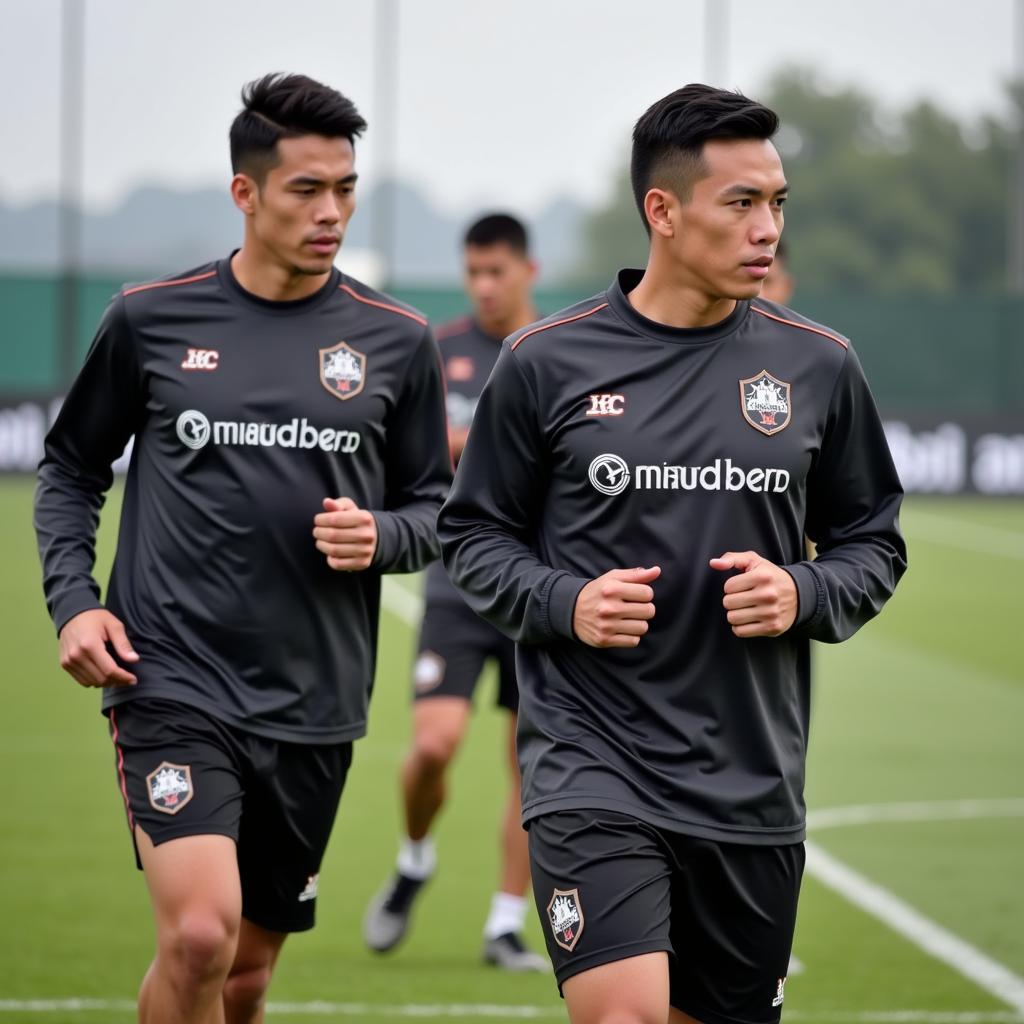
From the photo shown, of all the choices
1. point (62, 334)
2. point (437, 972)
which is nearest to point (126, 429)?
point (437, 972)

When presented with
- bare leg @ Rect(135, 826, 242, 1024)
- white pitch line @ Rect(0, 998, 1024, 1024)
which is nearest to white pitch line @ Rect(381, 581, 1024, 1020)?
A: white pitch line @ Rect(0, 998, 1024, 1024)

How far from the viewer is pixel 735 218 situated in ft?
13.3

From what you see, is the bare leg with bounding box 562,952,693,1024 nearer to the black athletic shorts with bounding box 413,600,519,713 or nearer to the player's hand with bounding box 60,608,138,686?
the player's hand with bounding box 60,608,138,686

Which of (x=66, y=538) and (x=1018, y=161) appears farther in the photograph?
(x=1018, y=161)

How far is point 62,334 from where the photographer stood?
27812 mm

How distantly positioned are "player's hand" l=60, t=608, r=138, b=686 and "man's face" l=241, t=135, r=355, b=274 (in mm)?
978

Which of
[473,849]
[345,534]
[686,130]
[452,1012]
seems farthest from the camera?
[473,849]

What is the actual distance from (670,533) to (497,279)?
3813 millimetres

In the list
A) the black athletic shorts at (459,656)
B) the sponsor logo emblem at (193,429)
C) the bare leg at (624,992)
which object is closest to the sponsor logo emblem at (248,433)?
the sponsor logo emblem at (193,429)

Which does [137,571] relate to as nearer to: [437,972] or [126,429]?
[126,429]

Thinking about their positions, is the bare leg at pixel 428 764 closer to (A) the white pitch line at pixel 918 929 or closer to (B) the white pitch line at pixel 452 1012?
(B) the white pitch line at pixel 452 1012

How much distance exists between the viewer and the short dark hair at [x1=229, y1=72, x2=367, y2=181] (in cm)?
503

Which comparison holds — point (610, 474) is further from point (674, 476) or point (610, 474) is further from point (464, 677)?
point (464, 677)

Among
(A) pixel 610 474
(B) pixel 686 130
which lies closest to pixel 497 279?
(B) pixel 686 130
